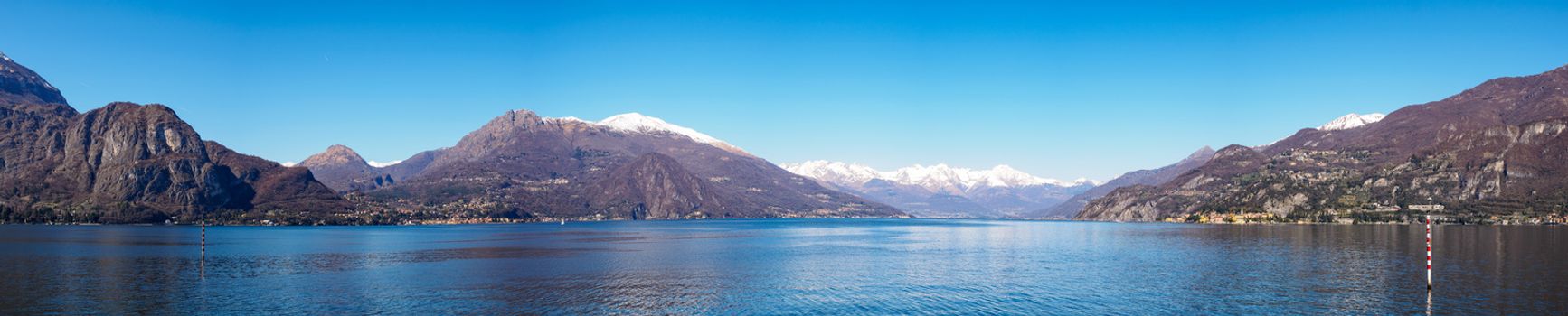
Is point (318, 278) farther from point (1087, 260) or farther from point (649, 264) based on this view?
point (1087, 260)

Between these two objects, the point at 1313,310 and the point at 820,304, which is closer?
the point at 1313,310

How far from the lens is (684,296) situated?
225ft

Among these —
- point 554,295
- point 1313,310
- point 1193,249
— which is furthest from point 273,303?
point 1193,249

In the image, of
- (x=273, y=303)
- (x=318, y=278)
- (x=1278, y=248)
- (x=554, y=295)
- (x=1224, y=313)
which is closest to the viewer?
(x=1224, y=313)

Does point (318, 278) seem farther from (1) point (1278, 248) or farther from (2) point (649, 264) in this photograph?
(1) point (1278, 248)

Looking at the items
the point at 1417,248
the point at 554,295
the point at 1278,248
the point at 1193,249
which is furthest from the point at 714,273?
the point at 1417,248

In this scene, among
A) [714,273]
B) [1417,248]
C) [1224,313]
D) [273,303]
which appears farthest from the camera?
[1417,248]

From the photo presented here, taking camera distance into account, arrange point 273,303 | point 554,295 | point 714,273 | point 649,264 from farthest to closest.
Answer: point 649,264
point 714,273
point 554,295
point 273,303

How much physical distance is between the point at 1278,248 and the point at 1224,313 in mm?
82429

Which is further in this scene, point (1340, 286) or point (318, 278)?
point (318, 278)

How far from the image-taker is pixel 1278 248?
126m

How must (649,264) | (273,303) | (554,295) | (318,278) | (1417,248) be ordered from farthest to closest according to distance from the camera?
(1417,248)
(649,264)
(318,278)
(554,295)
(273,303)

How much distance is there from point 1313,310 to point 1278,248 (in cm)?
7871

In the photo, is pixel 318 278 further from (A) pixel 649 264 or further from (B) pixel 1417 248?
(B) pixel 1417 248
